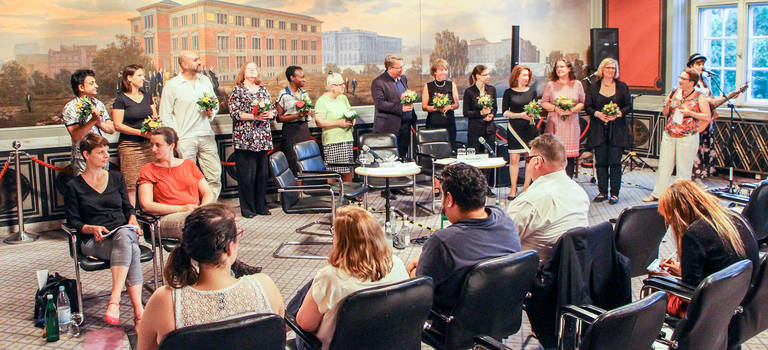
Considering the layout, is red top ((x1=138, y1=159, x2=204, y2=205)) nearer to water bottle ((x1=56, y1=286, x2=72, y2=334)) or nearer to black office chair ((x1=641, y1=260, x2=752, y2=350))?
water bottle ((x1=56, y1=286, x2=72, y2=334))

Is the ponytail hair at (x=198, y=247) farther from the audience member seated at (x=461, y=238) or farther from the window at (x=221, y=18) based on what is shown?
the window at (x=221, y=18)

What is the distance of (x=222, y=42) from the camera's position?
27.8ft

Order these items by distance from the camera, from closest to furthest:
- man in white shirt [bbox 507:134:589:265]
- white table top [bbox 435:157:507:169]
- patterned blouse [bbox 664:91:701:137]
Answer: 1. man in white shirt [bbox 507:134:589:265]
2. white table top [bbox 435:157:507:169]
3. patterned blouse [bbox 664:91:701:137]

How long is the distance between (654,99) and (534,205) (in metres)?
7.51

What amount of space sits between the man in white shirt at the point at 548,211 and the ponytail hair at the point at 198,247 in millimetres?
1736

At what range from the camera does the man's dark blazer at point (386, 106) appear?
27.9ft

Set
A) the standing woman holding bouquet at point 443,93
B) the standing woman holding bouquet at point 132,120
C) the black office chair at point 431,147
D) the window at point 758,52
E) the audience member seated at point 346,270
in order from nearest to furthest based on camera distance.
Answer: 1. the audience member seated at point 346,270
2. the standing woman holding bouquet at point 132,120
3. the black office chair at point 431,147
4. the standing woman holding bouquet at point 443,93
5. the window at point 758,52

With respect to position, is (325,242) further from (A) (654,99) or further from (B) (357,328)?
(A) (654,99)

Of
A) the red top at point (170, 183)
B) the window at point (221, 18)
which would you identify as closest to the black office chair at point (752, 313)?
the red top at point (170, 183)

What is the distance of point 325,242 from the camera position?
6.75 meters

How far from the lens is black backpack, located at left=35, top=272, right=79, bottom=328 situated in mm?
4754

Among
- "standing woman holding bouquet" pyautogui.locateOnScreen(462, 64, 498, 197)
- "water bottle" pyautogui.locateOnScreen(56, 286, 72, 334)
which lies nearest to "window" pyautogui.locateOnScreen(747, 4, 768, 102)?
"standing woman holding bouquet" pyautogui.locateOnScreen(462, 64, 498, 197)

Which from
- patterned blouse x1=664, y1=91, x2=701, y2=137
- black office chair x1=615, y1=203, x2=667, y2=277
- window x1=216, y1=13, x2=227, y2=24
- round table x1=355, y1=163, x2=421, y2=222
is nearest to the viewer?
black office chair x1=615, y1=203, x2=667, y2=277

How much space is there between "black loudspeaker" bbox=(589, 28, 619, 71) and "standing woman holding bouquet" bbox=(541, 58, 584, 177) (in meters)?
2.81
